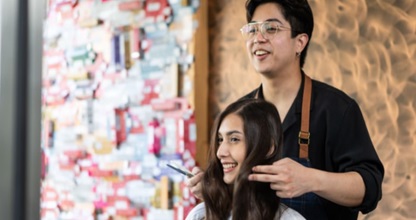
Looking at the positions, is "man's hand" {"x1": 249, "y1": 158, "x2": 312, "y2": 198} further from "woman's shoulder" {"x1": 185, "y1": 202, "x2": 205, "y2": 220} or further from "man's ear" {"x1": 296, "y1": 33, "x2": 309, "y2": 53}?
"man's ear" {"x1": 296, "y1": 33, "x2": 309, "y2": 53}

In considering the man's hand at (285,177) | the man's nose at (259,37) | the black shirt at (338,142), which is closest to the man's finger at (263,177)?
the man's hand at (285,177)

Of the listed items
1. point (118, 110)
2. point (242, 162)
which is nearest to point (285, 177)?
point (242, 162)

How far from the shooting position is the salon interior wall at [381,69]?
8.10 ft

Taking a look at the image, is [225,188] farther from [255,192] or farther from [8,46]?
[8,46]

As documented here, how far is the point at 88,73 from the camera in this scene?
3.55m

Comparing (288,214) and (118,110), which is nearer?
(288,214)

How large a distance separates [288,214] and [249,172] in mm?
143

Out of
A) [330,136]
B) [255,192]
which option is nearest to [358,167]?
[330,136]

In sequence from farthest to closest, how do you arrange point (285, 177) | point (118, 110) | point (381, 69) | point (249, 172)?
point (118, 110)
point (381, 69)
point (249, 172)
point (285, 177)

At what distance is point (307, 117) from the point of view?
4.63ft

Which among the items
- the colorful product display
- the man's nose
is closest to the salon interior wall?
the colorful product display

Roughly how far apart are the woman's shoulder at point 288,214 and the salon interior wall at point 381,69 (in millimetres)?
1295

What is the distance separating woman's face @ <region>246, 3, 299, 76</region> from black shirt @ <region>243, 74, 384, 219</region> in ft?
0.31

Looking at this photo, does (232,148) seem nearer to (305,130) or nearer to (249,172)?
(249,172)
